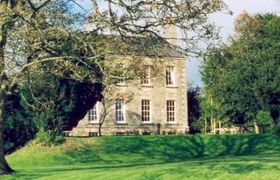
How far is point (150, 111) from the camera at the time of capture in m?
66.0

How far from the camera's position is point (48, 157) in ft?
122

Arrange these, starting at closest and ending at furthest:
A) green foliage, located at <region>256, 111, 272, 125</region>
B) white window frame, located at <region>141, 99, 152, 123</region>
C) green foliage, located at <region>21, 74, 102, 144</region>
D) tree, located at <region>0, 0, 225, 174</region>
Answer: tree, located at <region>0, 0, 225, 174</region>
green foliage, located at <region>21, 74, 102, 144</region>
green foliage, located at <region>256, 111, 272, 125</region>
white window frame, located at <region>141, 99, 152, 123</region>

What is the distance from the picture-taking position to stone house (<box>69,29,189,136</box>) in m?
62.8

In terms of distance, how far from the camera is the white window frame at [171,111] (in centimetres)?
6656

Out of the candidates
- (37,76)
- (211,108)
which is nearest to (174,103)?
(211,108)

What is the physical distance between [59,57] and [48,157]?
12.4m

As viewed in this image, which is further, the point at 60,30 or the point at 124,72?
the point at 124,72

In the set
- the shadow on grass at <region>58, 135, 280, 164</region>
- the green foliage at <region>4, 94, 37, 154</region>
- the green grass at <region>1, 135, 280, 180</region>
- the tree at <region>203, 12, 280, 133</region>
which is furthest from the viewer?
the tree at <region>203, 12, 280, 133</region>

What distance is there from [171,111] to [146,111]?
115 inches

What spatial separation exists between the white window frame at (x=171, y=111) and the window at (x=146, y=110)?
205 centimetres

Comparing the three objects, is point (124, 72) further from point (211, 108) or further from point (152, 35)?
point (211, 108)

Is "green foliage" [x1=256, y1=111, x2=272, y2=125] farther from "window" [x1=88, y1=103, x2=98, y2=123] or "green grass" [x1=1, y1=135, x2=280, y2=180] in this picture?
"green grass" [x1=1, y1=135, x2=280, y2=180]

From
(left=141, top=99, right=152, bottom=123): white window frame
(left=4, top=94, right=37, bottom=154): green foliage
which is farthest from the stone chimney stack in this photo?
(left=141, top=99, right=152, bottom=123): white window frame

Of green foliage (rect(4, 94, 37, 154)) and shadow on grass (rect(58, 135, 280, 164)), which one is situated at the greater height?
green foliage (rect(4, 94, 37, 154))
